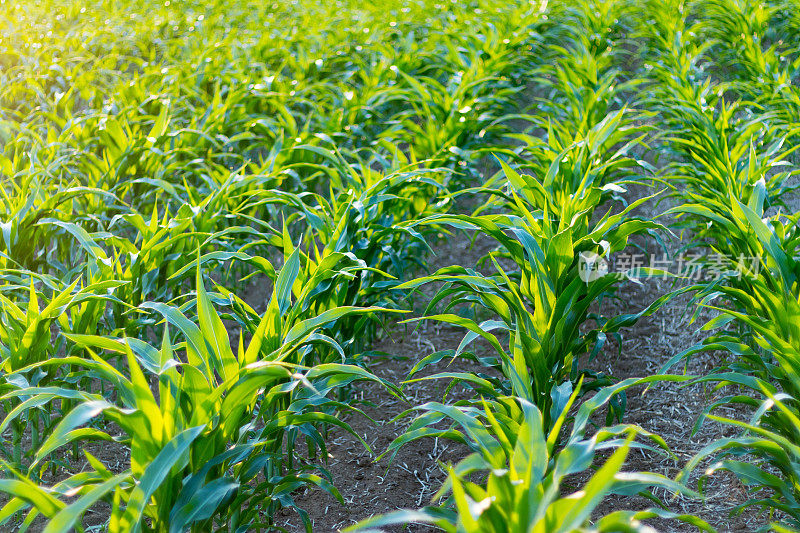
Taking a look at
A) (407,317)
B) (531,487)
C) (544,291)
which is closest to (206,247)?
(407,317)

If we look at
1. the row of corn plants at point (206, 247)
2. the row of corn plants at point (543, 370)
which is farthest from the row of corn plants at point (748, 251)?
the row of corn plants at point (206, 247)

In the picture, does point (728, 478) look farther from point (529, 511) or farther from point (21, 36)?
point (21, 36)

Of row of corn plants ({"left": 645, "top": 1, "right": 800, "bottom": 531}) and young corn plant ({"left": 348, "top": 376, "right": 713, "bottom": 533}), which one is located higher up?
young corn plant ({"left": 348, "top": 376, "right": 713, "bottom": 533})

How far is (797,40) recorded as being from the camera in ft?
16.2

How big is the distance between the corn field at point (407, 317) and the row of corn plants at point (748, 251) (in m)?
0.01

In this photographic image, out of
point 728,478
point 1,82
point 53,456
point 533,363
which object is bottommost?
point 728,478

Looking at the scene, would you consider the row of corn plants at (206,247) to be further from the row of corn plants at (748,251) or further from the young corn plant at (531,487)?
the row of corn plants at (748,251)

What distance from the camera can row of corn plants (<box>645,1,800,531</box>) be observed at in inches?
60.0

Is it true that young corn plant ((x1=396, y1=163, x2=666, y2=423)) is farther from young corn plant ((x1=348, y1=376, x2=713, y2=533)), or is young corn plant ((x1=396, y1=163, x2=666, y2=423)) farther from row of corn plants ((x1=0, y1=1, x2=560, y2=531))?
young corn plant ((x1=348, y1=376, x2=713, y2=533))

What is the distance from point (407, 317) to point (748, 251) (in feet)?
4.30

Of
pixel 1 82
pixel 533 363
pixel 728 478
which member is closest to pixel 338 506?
pixel 533 363

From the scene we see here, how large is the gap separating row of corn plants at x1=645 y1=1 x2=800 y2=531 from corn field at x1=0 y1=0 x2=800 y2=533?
0.01 meters

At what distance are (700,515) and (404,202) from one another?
149 cm

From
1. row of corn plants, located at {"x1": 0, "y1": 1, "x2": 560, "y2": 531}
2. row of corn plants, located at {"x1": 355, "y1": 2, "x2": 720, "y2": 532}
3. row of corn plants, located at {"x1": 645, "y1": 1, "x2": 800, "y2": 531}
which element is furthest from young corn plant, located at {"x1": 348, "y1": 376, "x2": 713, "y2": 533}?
row of corn plants, located at {"x1": 0, "y1": 1, "x2": 560, "y2": 531}
